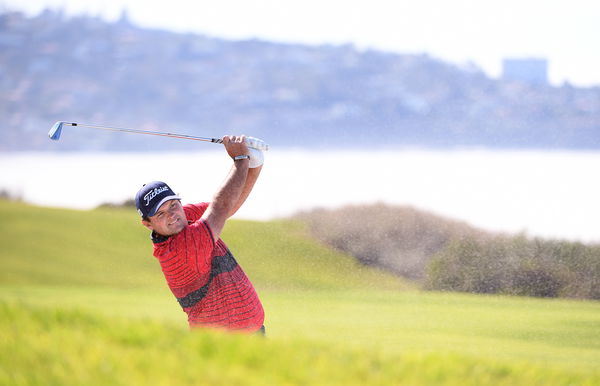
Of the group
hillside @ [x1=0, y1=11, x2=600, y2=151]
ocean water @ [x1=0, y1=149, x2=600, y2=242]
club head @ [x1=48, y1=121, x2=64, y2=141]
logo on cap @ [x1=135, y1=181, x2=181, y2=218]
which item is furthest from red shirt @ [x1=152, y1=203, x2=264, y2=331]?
hillside @ [x1=0, y1=11, x2=600, y2=151]

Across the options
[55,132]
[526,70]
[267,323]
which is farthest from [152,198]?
[526,70]

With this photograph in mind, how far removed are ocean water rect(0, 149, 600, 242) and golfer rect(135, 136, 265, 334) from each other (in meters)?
6.21

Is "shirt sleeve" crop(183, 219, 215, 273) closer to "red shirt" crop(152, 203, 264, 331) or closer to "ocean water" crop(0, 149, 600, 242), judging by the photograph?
"red shirt" crop(152, 203, 264, 331)

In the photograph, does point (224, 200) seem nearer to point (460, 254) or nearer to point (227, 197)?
point (227, 197)

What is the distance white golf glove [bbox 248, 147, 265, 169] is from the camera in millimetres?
3197

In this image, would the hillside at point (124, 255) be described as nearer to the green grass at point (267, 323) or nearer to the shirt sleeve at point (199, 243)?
the green grass at point (267, 323)

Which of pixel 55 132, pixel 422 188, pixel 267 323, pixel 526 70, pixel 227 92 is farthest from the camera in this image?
pixel 227 92

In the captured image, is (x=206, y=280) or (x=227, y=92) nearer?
(x=206, y=280)

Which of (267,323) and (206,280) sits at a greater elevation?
(206,280)

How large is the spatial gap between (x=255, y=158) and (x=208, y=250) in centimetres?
39

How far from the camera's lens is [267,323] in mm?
5887

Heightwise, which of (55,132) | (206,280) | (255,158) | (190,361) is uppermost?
(55,132)

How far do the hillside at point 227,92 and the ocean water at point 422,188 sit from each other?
10.9m

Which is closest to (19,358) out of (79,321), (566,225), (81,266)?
(79,321)
